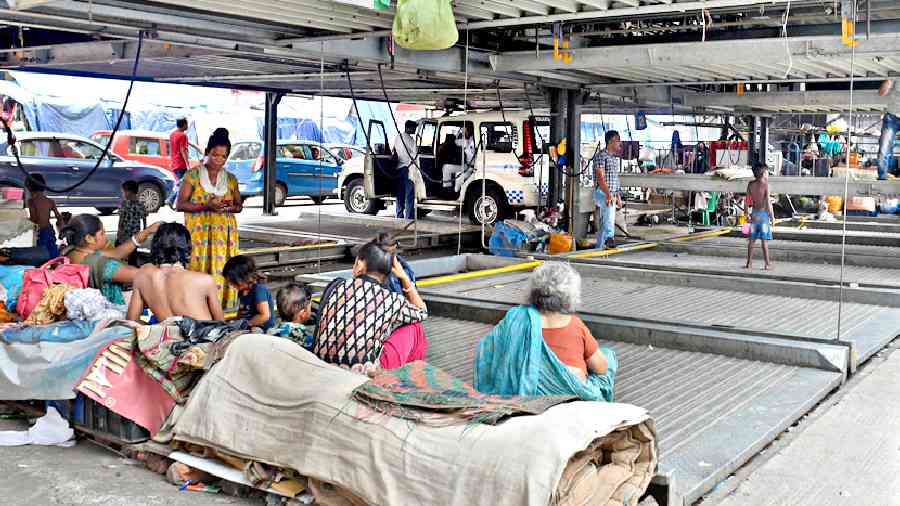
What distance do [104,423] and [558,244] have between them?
8.89 metres

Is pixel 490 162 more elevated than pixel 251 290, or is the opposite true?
pixel 490 162

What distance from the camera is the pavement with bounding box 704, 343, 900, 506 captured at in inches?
167

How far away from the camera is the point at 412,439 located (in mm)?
3846

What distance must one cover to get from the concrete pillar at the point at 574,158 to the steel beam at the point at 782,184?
1.08 meters

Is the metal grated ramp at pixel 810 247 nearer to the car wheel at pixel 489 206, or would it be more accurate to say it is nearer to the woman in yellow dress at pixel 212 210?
the car wheel at pixel 489 206

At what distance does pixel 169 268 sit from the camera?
19.4 feet

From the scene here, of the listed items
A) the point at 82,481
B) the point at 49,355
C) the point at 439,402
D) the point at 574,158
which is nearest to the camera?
the point at 439,402

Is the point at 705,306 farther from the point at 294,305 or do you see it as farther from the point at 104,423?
the point at 104,423

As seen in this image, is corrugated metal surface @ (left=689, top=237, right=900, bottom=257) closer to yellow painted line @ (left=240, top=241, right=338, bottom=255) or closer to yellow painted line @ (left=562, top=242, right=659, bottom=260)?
yellow painted line @ (left=562, top=242, right=659, bottom=260)

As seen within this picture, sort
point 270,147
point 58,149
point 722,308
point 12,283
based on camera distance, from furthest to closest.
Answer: point 270,147 < point 58,149 < point 722,308 < point 12,283

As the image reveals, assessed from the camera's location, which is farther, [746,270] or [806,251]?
[806,251]

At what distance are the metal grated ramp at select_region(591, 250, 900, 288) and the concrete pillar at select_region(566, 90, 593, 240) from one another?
172 centimetres

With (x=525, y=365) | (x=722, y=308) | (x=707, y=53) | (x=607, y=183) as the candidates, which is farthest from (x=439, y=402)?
(x=607, y=183)

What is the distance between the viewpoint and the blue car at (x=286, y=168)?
80.5ft
